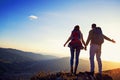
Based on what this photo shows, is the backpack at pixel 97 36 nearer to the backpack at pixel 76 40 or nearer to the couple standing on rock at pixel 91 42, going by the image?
the couple standing on rock at pixel 91 42

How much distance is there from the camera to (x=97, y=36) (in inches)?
465

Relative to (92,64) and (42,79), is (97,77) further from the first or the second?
(42,79)

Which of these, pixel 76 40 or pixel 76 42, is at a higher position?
pixel 76 40

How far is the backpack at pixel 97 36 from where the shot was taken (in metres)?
11.8

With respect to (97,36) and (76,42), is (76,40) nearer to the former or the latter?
(76,42)

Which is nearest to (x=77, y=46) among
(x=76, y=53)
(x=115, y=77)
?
(x=76, y=53)

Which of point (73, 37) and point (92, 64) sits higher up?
point (73, 37)

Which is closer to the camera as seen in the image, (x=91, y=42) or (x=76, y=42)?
(x=91, y=42)

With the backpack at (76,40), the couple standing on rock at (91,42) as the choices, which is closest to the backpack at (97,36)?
the couple standing on rock at (91,42)

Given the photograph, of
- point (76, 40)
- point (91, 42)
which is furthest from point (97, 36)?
point (76, 40)

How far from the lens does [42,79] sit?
37.4 feet

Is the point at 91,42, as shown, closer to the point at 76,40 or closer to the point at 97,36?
the point at 97,36

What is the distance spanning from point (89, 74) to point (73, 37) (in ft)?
7.85

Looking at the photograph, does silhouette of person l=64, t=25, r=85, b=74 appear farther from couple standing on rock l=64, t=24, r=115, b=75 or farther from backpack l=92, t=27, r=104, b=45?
backpack l=92, t=27, r=104, b=45
